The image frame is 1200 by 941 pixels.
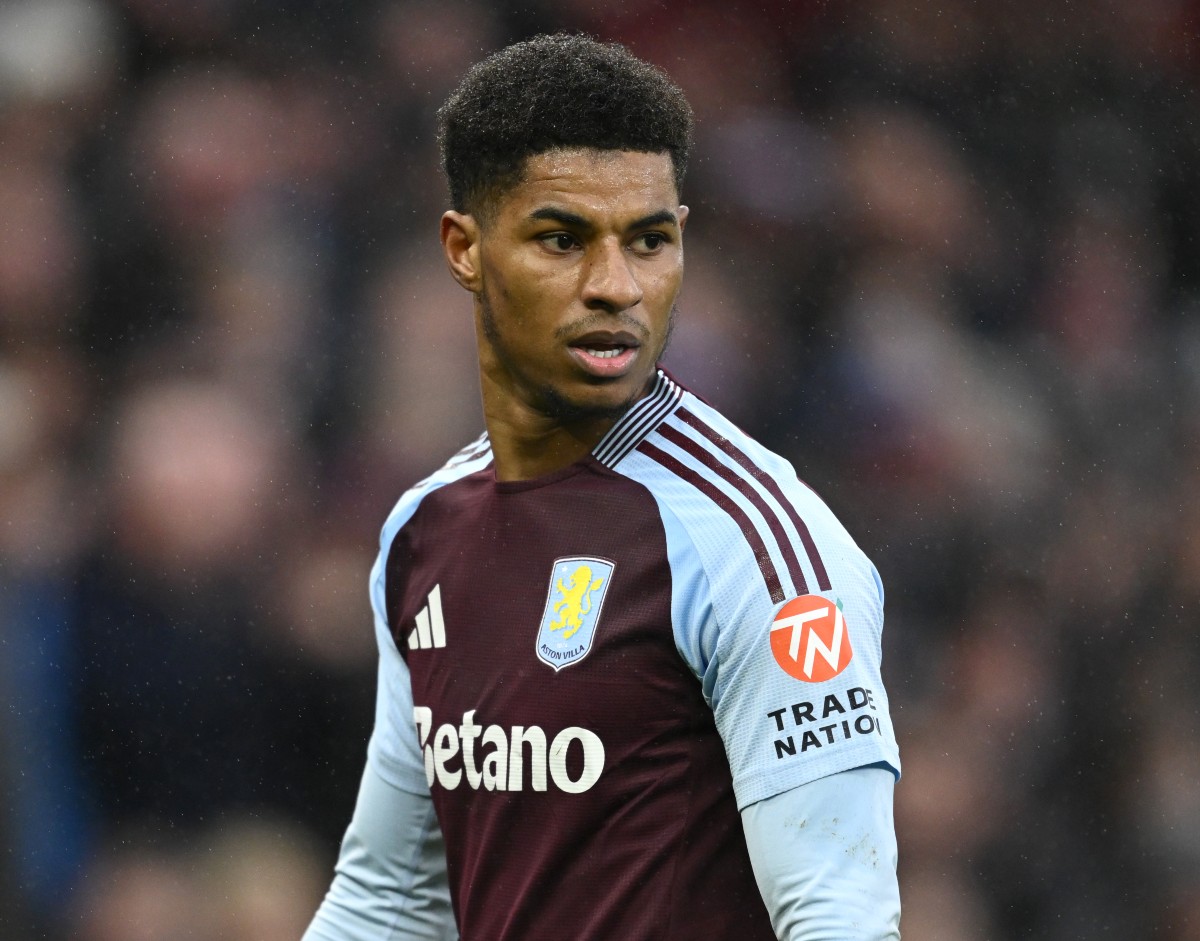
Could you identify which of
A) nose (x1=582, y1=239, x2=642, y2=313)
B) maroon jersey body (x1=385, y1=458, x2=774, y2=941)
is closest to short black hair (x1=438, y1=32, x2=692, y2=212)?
nose (x1=582, y1=239, x2=642, y2=313)

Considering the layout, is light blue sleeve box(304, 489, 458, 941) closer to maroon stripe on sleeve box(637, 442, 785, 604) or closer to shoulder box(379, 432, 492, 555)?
shoulder box(379, 432, 492, 555)

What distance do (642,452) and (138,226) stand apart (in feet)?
8.55

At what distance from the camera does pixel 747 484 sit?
188 centimetres

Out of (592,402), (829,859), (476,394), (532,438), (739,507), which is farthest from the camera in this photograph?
(476,394)

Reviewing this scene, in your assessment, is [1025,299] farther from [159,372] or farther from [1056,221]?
[159,372]

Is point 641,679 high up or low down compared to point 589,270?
down

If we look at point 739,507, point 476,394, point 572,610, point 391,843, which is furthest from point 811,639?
point 476,394

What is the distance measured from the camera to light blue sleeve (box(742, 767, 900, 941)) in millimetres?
1675

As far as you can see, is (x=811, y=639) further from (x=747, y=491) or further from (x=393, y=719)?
(x=393, y=719)

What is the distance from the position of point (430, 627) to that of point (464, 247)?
1.56 feet

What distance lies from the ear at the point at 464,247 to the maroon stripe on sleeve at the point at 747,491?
312 mm

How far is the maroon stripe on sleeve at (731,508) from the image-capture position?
5.82 ft

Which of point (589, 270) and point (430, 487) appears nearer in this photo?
point (589, 270)

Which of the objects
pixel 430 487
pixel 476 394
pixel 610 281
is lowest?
pixel 430 487
